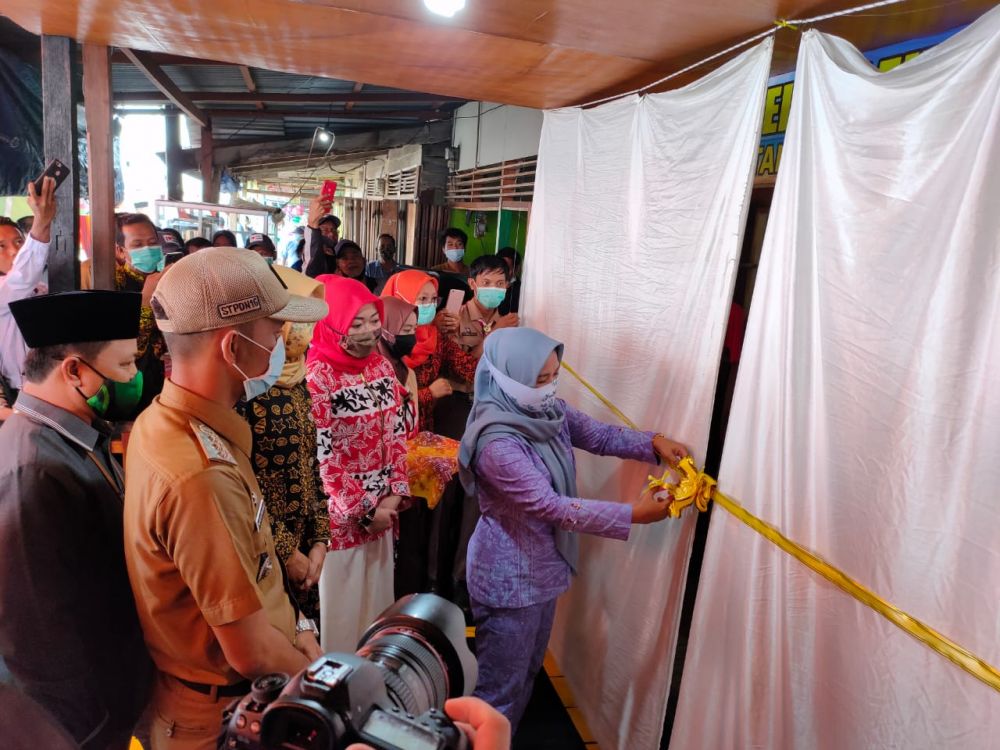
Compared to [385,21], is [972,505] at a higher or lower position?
lower

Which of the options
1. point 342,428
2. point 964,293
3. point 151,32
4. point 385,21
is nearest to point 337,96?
point 151,32

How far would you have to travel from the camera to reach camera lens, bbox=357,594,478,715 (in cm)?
103

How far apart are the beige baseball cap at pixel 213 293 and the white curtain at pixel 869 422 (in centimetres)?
128

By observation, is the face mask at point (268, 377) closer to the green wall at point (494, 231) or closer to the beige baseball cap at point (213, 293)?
the beige baseball cap at point (213, 293)

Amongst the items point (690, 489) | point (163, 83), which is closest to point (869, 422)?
point (690, 489)

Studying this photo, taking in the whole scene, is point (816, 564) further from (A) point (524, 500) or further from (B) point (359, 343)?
(B) point (359, 343)

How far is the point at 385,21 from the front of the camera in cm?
231

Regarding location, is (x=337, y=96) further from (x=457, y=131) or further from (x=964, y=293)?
(x=964, y=293)

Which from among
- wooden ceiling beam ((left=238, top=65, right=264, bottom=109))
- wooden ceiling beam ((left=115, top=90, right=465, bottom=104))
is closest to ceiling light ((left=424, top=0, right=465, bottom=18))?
wooden ceiling beam ((left=238, top=65, right=264, bottom=109))

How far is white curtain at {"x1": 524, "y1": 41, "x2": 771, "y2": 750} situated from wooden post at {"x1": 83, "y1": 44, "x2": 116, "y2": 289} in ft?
7.24

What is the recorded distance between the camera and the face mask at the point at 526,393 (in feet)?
6.85

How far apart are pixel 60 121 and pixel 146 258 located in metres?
1.04

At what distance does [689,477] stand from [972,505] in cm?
79

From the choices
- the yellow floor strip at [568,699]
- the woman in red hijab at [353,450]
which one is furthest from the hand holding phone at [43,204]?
the yellow floor strip at [568,699]
